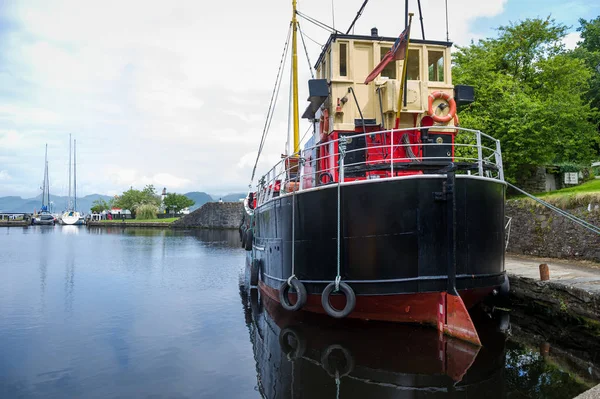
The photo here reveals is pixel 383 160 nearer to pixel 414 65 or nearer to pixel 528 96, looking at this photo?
pixel 414 65

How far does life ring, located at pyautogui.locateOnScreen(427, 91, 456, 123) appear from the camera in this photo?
36.4 ft

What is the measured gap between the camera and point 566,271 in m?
11.5

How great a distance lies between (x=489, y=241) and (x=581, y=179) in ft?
57.0

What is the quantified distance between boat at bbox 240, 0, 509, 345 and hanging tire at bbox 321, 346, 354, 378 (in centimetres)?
66

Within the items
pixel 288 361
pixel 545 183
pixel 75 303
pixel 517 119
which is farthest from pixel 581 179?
pixel 75 303

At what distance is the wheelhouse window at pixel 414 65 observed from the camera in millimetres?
11688

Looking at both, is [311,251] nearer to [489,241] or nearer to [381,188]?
[381,188]

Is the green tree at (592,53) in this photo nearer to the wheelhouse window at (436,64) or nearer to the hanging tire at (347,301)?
the wheelhouse window at (436,64)

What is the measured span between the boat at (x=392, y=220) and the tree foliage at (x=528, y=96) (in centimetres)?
989

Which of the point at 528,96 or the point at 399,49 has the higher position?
the point at 528,96

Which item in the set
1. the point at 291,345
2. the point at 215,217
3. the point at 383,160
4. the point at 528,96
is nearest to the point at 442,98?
the point at 383,160

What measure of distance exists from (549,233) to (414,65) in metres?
7.75

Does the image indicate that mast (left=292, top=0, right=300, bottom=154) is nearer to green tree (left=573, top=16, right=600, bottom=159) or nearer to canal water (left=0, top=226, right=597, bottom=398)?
canal water (left=0, top=226, right=597, bottom=398)

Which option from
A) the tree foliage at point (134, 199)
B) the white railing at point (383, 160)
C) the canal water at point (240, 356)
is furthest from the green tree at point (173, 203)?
the white railing at point (383, 160)
